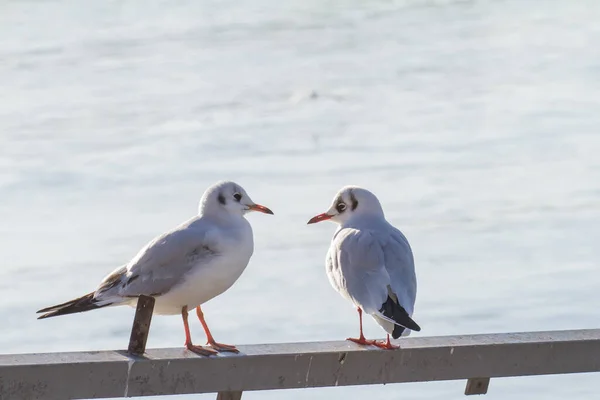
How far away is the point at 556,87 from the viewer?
546 inches

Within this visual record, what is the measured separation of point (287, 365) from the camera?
399 cm

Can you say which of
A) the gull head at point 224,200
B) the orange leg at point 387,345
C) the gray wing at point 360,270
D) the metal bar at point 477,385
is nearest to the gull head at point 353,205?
the gray wing at point 360,270

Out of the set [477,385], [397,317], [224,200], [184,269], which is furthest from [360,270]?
[477,385]

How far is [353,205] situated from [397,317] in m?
0.83

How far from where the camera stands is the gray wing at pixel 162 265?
4555mm

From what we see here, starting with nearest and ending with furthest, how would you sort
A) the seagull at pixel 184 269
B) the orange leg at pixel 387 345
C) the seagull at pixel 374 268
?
the orange leg at pixel 387 345 → the seagull at pixel 184 269 → the seagull at pixel 374 268

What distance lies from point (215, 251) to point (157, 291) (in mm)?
220

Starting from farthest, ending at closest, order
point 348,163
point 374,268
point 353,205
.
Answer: point 348,163
point 353,205
point 374,268

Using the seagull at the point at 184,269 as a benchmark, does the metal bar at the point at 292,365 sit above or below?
below

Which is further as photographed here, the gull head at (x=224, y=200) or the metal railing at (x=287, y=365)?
the gull head at (x=224, y=200)

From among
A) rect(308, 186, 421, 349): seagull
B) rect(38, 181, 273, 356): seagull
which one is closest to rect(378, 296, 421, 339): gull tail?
rect(308, 186, 421, 349): seagull

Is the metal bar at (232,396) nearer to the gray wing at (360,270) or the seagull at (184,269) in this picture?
the seagull at (184,269)

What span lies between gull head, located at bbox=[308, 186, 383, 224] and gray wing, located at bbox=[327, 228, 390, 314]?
0.17 metres

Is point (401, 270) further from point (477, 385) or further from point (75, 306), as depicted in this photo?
point (75, 306)
